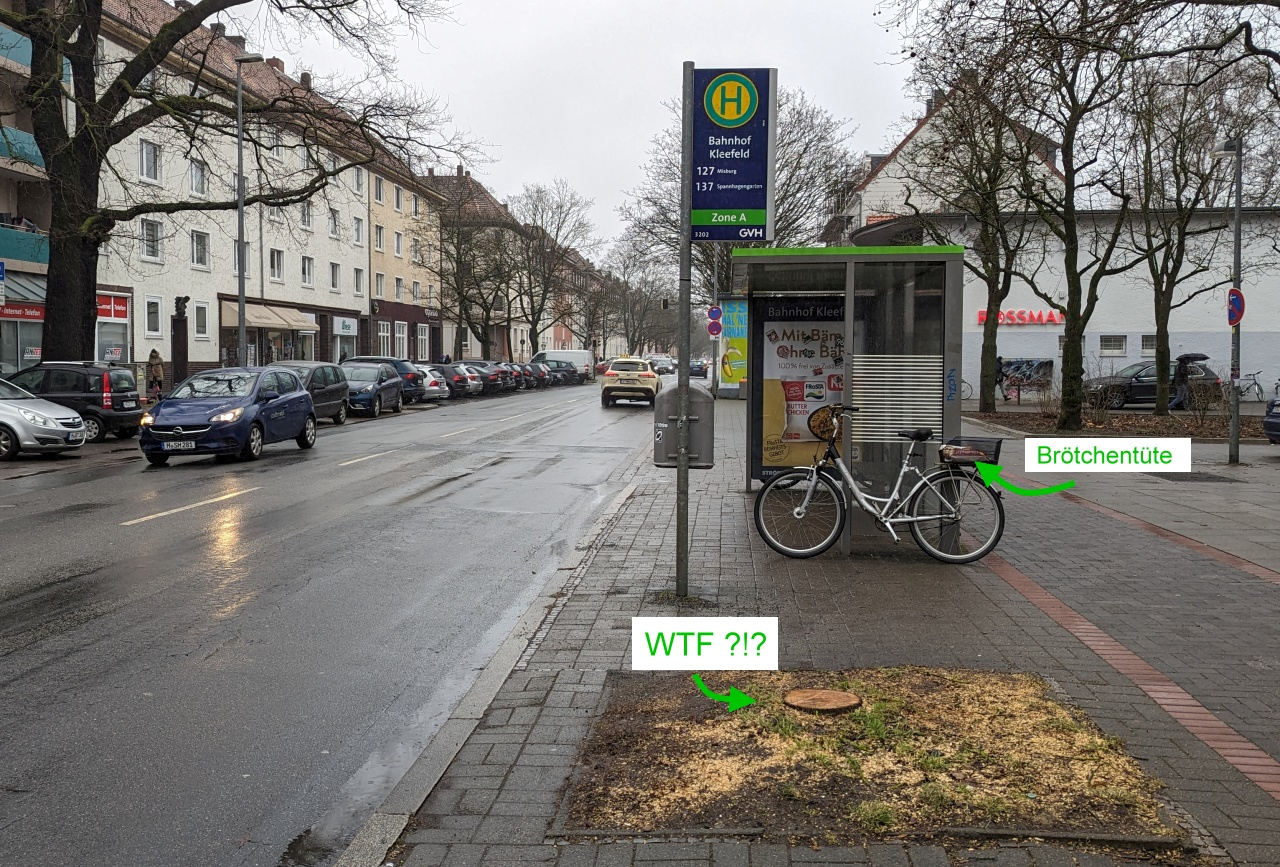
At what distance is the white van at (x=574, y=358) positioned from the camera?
71.2m

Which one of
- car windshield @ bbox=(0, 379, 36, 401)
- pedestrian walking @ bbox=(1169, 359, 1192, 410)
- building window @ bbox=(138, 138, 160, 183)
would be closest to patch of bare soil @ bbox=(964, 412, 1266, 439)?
pedestrian walking @ bbox=(1169, 359, 1192, 410)

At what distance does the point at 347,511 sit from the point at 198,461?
7.06 meters

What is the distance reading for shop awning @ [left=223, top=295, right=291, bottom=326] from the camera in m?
41.5

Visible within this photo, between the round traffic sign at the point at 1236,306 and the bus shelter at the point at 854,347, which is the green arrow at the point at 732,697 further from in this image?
the round traffic sign at the point at 1236,306

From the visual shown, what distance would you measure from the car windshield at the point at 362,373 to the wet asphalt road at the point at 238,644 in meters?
17.1

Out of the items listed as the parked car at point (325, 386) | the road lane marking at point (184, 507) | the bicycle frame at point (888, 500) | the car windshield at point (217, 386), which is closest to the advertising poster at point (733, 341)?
the parked car at point (325, 386)

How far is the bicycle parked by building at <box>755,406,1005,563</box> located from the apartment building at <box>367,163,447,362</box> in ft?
158

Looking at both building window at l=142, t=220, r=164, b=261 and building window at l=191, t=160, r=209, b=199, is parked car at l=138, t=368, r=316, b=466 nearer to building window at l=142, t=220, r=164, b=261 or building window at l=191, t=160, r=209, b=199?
building window at l=142, t=220, r=164, b=261

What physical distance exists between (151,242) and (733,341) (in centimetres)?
1967

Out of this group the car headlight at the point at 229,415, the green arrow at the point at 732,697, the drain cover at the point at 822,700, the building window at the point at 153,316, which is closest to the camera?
the drain cover at the point at 822,700

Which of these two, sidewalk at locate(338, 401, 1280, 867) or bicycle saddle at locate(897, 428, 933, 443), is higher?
bicycle saddle at locate(897, 428, 933, 443)

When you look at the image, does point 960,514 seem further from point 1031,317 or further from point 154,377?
point 1031,317

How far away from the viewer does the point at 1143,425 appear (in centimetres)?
2512

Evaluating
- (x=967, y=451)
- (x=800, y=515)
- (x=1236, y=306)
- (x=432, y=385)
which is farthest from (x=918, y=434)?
(x=432, y=385)
